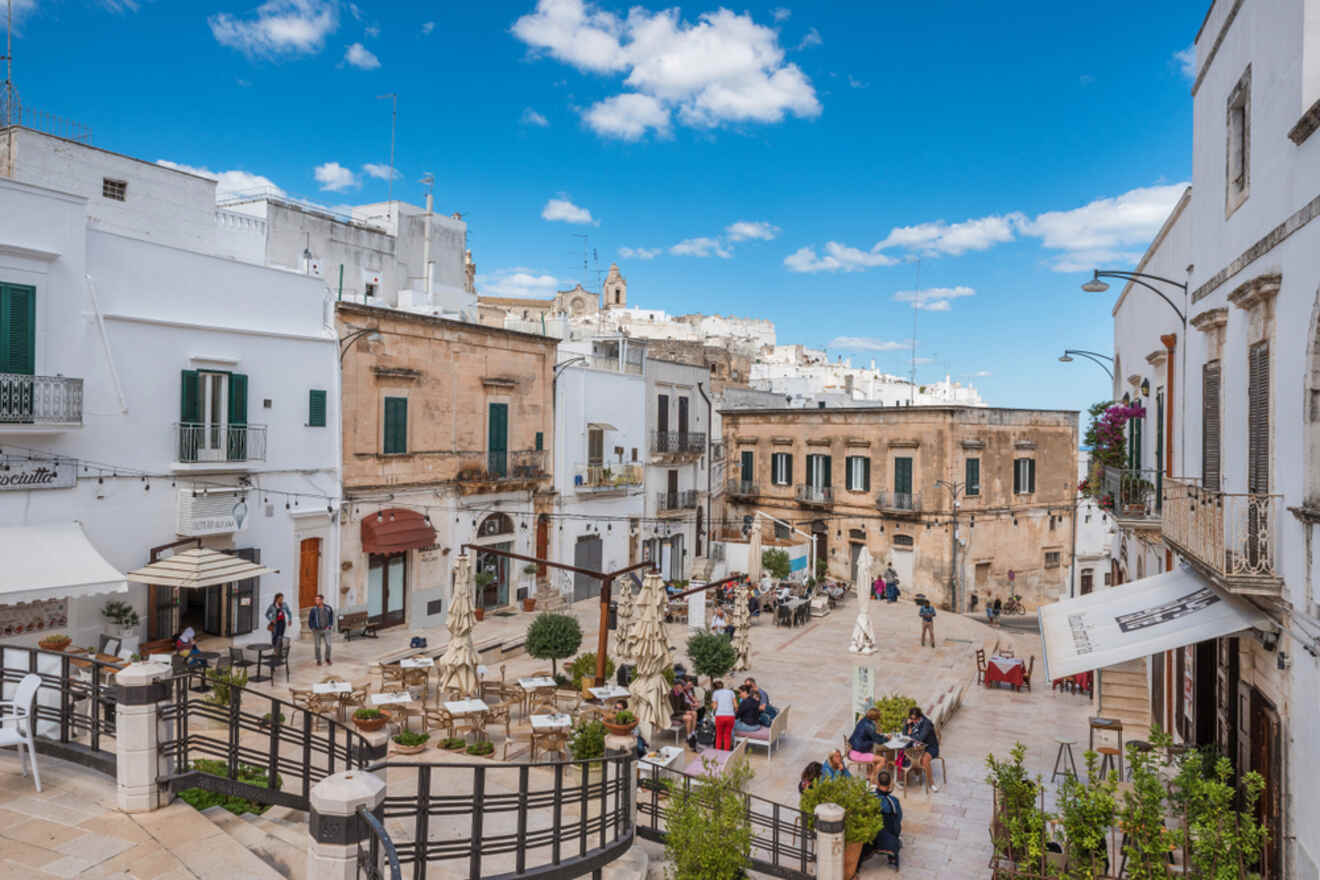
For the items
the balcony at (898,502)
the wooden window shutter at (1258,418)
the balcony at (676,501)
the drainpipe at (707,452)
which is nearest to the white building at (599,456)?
the balcony at (676,501)

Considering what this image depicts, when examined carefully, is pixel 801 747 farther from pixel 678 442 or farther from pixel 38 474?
pixel 678 442

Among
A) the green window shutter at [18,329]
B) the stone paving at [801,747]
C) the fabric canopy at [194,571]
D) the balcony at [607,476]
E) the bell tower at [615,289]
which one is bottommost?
the stone paving at [801,747]

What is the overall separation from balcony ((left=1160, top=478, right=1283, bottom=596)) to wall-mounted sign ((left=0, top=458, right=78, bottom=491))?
16.6 meters

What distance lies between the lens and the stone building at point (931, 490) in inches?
1355

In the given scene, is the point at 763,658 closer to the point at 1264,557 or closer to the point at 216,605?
the point at 216,605

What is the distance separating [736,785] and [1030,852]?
311 cm

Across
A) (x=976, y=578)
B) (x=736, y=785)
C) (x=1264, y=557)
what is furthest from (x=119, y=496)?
(x=976, y=578)

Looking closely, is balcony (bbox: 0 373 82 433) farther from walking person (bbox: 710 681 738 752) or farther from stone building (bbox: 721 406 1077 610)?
stone building (bbox: 721 406 1077 610)

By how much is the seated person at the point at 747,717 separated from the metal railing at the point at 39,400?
11909 millimetres

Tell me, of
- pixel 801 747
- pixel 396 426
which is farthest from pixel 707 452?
pixel 801 747

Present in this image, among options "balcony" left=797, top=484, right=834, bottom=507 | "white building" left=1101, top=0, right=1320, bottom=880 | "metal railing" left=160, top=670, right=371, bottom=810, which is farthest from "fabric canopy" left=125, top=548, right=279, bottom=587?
"balcony" left=797, top=484, right=834, bottom=507

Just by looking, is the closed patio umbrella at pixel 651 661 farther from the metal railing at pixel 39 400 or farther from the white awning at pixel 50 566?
the metal railing at pixel 39 400

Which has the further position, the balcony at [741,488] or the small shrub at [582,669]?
the balcony at [741,488]

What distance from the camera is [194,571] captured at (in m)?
14.9
